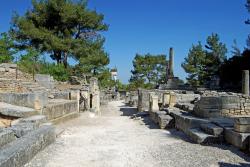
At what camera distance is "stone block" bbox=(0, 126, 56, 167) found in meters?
5.78

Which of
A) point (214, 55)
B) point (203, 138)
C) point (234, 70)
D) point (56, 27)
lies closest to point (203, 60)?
point (214, 55)

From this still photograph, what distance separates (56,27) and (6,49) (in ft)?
20.9

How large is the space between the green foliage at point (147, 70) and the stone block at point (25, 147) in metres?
47.0

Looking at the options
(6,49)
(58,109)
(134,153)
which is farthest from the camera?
(6,49)

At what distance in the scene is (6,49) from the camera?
29.5 meters

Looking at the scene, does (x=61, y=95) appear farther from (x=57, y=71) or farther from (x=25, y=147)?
(x=25, y=147)

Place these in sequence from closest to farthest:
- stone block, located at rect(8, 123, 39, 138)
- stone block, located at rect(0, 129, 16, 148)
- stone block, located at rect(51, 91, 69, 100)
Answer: stone block, located at rect(0, 129, 16, 148) → stone block, located at rect(8, 123, 39, 138) → stone block, located at rect(51, 91, 69, 100)

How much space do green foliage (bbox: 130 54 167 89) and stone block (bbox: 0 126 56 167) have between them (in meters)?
47.0

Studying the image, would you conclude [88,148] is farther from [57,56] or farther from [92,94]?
[57,56]

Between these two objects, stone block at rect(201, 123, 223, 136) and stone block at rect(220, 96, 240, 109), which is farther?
stone block at rect(220, 96, 240, 109)

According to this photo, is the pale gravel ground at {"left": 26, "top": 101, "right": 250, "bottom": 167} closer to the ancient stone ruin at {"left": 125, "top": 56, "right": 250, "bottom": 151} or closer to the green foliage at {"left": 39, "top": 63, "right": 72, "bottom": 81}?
the ancient stone ruin at {"left": 125, "top": 56, "right": 250, "bottom": 151}

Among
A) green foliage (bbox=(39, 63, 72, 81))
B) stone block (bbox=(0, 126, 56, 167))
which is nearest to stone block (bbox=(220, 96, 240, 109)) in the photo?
stone block (bbox=(0, 126, 56, 167))

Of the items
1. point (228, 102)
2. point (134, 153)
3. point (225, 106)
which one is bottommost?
point (134, 153)

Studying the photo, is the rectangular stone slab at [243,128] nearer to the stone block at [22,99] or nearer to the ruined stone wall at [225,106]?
the ruined stone wall at [225,106]
